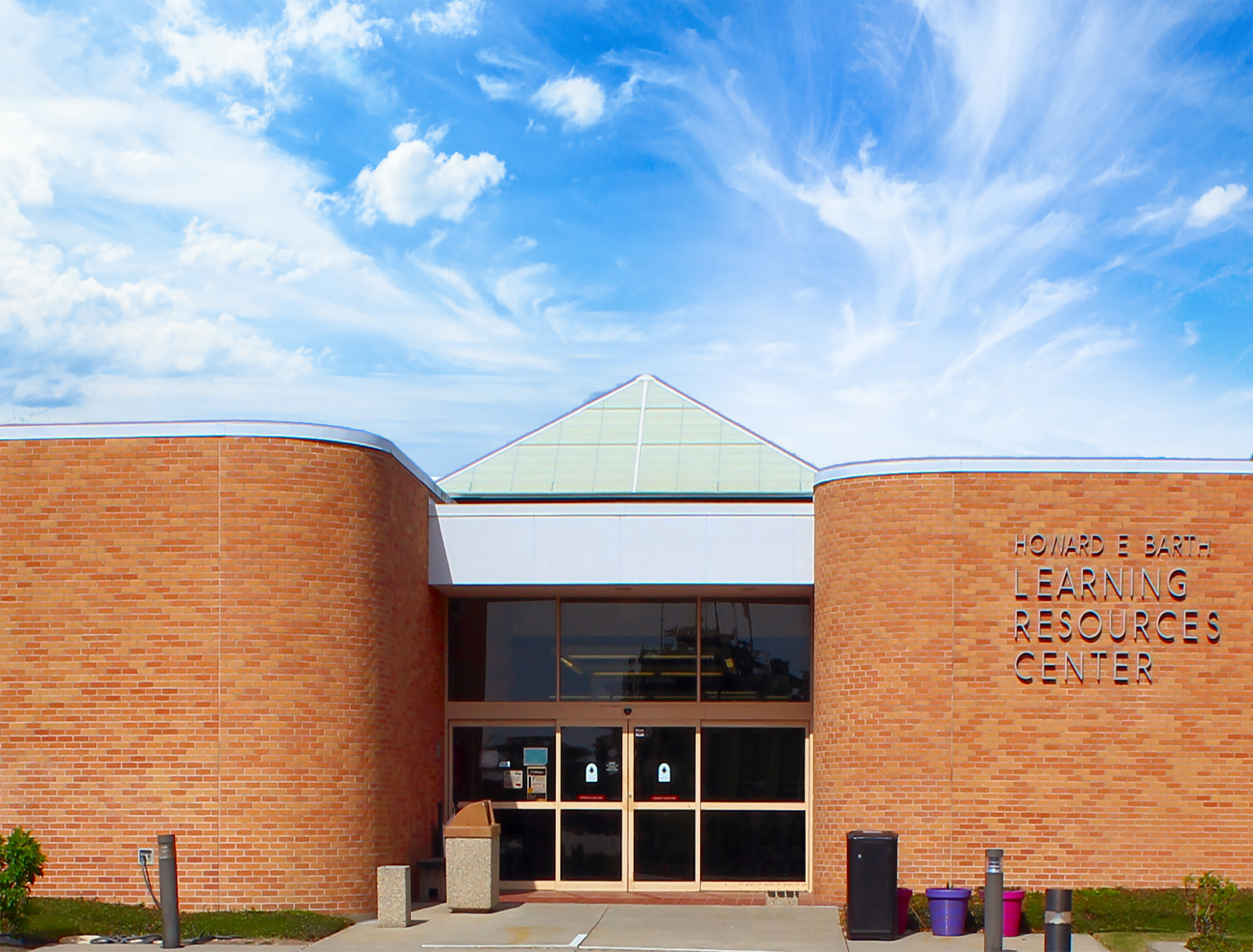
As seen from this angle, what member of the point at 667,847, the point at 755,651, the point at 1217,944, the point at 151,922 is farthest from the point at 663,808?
the point at 1217,944

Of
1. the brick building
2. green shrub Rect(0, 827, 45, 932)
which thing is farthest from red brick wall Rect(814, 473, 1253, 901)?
green shrub Rect(0, 827, 45, 932)

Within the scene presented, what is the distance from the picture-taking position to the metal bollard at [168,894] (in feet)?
44.1

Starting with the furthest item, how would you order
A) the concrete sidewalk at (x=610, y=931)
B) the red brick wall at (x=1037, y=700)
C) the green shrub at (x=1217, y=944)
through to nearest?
the red brick wall at (x=1037, y=700) → the concrete sidewalk at (x=610, y=931) → the green shrub at (x=1217, y=944)

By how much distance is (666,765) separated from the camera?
18.8 metres

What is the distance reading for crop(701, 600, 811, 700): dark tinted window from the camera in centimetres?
1886

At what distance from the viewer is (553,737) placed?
19.0 m

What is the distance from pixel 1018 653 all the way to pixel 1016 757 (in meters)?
1.26

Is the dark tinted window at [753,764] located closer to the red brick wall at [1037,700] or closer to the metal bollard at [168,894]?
the red brick wall at [1037,700]

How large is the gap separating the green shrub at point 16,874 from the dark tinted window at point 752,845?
8.73m

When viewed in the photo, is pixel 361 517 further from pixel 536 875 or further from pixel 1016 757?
pixel 1016 757

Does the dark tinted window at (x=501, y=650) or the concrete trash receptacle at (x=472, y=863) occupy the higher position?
the dark tinted window at (x=501, y=650)

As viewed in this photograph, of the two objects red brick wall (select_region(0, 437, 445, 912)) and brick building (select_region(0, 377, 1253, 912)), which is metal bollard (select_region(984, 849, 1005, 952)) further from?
red brick wall (select_region(0, 437, 445, 912))

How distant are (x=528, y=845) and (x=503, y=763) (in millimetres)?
1182

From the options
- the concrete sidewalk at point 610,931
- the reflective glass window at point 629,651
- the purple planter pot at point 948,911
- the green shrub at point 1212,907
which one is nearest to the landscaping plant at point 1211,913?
the green shrub at point 1212,907
